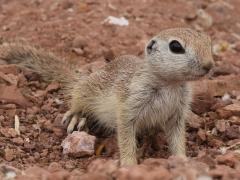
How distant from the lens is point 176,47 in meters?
4.54

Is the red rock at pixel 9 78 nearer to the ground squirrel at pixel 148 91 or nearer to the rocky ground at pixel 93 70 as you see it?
the rocky ground at pixel 93 70

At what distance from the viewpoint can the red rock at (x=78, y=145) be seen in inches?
191

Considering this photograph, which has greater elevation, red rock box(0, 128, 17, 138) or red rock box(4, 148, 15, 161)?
red rock box(0, 128, 17, 138)

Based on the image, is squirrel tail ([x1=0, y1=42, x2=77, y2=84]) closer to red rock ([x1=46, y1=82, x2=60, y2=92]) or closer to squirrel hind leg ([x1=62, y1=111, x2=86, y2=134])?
red rock ([x1=46, y1=82, x2=60, y2=92])

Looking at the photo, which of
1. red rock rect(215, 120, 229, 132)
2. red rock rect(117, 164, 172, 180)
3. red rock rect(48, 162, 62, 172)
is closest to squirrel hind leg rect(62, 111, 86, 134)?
red rock rect(48, 162, 62, 172)

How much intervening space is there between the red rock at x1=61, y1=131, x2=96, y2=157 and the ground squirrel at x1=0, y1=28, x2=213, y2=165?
24 cm

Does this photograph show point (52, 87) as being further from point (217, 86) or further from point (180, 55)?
point (180, 55)

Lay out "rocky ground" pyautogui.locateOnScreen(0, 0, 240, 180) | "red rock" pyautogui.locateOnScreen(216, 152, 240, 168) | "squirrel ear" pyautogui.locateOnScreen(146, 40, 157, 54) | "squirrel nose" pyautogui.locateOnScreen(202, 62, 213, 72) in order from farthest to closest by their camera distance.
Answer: "squirrel ear" pyautogui.locateOnScreen(146, 40, 157, 54) → "squirrel nose" pyautogui.locateOnScreen(202, 62, 213, 72) → "red rock" pyautogui.locateOnScreen(216, 152, 240, 168) → "rocky ground" pyautogui.locateOnScreen(0, 0, 240, 180)

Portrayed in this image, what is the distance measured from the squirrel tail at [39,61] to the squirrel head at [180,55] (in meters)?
1.54

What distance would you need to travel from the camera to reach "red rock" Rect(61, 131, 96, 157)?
4.85m

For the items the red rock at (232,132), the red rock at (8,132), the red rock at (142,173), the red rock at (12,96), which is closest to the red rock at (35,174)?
the red rock at (142,173)

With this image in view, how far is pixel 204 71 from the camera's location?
4328 millimetres

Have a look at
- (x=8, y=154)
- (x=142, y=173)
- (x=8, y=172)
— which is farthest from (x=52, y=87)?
(x=142, y=173)

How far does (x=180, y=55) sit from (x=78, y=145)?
44.0 inches
